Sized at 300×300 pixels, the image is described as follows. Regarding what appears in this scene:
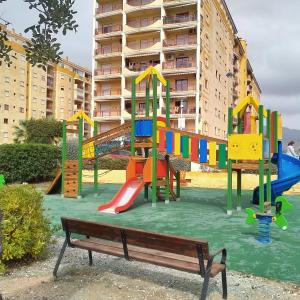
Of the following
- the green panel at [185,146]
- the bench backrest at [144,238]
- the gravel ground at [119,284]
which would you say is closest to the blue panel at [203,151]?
the green panel at [185,146]

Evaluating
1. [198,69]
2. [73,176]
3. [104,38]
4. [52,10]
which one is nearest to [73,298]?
[52,10]

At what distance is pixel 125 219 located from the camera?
9062mm

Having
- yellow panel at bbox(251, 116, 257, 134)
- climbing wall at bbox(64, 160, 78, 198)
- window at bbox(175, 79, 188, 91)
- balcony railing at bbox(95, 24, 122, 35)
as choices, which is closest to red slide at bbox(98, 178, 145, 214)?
climbing wall at bbox(64, 160, 78, 198)

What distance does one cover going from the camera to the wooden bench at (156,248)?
375 centimetres

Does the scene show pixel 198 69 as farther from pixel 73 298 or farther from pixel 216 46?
pixel 73 298

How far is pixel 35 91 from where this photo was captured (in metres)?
69.1

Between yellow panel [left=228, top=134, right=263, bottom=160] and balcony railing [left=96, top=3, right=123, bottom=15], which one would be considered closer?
yellow panel [left=228, top=134, right=263, bottom=160]

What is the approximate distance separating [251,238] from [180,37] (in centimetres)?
3858

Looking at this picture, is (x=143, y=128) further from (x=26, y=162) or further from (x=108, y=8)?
(x=108, y=8)

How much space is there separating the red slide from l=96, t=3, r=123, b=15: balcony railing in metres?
39.0

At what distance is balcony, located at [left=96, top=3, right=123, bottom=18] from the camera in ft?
148

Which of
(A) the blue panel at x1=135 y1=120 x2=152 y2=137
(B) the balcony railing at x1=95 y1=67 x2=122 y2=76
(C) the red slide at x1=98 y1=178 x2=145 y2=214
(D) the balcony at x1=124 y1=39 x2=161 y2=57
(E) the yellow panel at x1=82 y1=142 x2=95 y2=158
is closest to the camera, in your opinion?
(C) the red slide at x1=98 y1=178 x2=145 y2=214

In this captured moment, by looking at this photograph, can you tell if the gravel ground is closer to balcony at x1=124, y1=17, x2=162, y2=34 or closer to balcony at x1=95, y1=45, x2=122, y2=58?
balcony at x1=124, y1=17, x2=162, y2=34

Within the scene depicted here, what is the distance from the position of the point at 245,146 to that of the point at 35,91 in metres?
65.3
